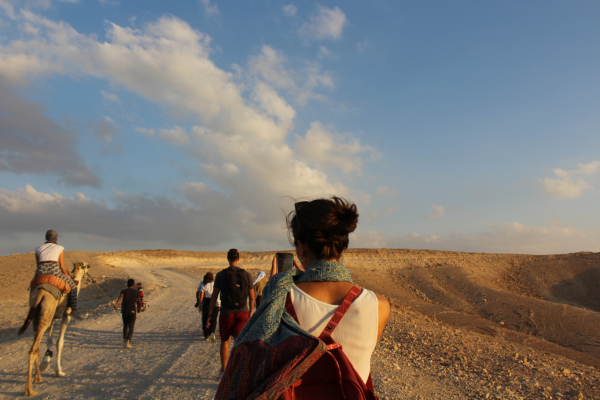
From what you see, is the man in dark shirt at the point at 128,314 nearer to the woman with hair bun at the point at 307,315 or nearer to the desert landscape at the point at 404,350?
the desert landscape at the point at 404,350

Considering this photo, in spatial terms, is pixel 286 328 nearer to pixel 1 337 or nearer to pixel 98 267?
pixel 1 337

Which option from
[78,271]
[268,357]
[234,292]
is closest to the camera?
[268,357]

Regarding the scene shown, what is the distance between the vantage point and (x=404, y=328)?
12.3 metres

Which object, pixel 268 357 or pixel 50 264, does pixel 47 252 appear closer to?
pixel 50 264

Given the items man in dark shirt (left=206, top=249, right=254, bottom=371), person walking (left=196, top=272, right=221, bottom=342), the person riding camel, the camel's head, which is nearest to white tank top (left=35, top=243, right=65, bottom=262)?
the person riding camel

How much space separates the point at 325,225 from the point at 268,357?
2.45 ft

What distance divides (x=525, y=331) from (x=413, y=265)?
24894mm

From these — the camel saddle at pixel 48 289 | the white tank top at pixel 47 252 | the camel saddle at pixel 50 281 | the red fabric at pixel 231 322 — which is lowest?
the red fabric at pixel 231 322

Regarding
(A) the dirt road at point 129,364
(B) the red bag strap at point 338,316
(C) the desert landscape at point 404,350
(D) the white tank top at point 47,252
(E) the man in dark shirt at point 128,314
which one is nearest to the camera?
(B) the red bag strap at point 338,316

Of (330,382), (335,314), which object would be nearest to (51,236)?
(335,314)

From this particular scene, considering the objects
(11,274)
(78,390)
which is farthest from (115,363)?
(11,274)

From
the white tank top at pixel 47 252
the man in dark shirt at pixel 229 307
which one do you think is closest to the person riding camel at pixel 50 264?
the white tank top at pixel 47 252

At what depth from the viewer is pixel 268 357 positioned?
144 cm

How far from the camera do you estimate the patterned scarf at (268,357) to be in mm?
1369
